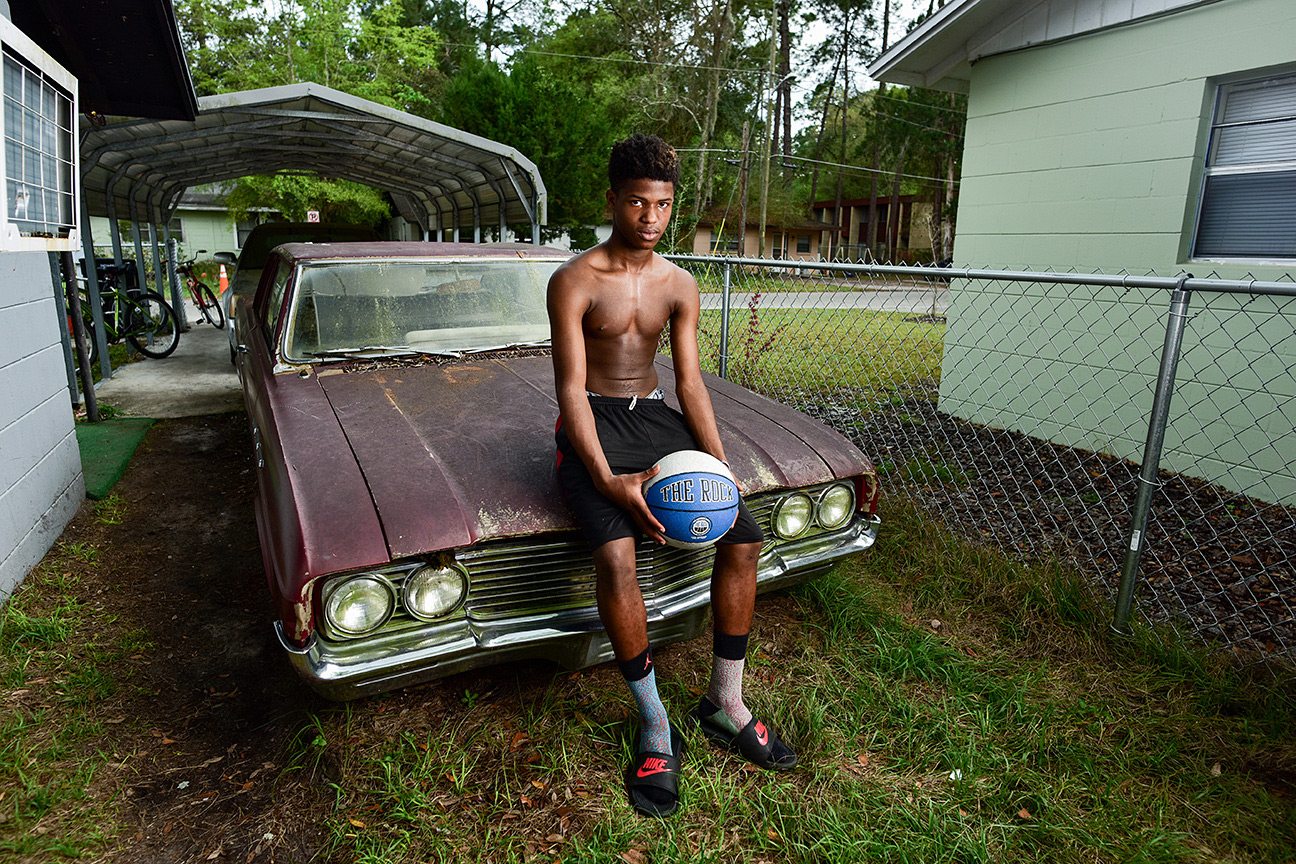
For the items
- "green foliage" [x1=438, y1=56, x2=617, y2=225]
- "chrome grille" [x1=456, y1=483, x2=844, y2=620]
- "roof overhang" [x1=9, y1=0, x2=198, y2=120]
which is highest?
"green foliage" [x1=438, y1=56, x2=617, y2=225]

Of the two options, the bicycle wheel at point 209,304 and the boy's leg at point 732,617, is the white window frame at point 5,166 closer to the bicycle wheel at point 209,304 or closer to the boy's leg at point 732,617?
the boy's leg at point 732,617

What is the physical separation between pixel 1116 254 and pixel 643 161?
4.62m

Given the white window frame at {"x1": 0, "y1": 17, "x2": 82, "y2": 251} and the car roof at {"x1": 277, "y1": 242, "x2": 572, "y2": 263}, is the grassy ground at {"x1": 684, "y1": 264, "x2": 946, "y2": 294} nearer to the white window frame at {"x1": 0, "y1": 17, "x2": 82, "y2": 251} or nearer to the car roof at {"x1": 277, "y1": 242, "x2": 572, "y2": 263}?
the car roof at {"x1": 277, "y1": 242, "x2": 572, "y2": 263}

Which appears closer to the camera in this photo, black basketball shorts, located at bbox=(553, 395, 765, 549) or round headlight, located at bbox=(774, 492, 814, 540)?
black basketball shorts, located at bbox=(553, 395, 765, 549)

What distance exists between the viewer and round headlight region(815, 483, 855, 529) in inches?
118

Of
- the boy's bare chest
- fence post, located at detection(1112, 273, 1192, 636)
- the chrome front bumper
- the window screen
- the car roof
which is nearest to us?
the chrome front bumper

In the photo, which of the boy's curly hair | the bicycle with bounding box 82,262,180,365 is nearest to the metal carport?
the bicycle with bounding box 82,262,180,365

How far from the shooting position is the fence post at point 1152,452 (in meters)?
2.76

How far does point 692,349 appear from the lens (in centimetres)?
274

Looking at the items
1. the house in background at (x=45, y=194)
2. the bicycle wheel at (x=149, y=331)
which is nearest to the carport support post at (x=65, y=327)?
the house in background at (x=45, y=194)

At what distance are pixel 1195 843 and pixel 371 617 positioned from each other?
94.9 inches

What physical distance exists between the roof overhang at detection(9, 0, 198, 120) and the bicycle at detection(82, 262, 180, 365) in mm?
4565

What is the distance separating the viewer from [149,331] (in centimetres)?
957

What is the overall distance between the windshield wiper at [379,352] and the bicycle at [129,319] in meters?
7.42
